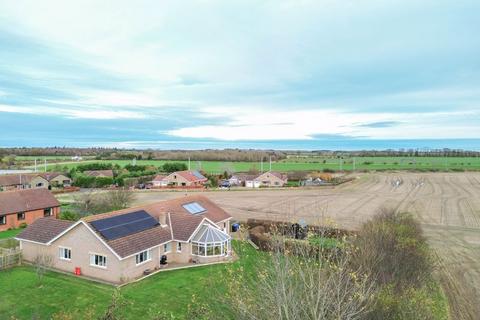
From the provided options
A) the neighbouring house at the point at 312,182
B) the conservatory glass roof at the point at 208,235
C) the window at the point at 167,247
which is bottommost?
the window at the point at 167,247

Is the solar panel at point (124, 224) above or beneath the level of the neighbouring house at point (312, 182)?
above

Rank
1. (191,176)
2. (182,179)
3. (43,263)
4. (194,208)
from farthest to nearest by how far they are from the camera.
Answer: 1. (191,176)
2. (182,179)
3. (194,208)
4. (43,263)

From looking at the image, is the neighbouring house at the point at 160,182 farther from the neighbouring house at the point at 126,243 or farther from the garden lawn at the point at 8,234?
the neighbouring house at the point at 126,243

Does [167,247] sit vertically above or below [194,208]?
below

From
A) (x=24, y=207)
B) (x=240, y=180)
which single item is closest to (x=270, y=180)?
(x=240, y=180)

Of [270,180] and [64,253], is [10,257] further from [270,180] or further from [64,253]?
[270,180]

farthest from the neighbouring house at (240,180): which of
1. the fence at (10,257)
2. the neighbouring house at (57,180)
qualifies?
the fence at (10,257)

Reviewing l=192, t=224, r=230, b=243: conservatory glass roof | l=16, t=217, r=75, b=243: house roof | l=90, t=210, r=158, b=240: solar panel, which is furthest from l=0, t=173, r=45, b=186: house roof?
l=192, t=224, r=230, b=243: conservatory glass roof
